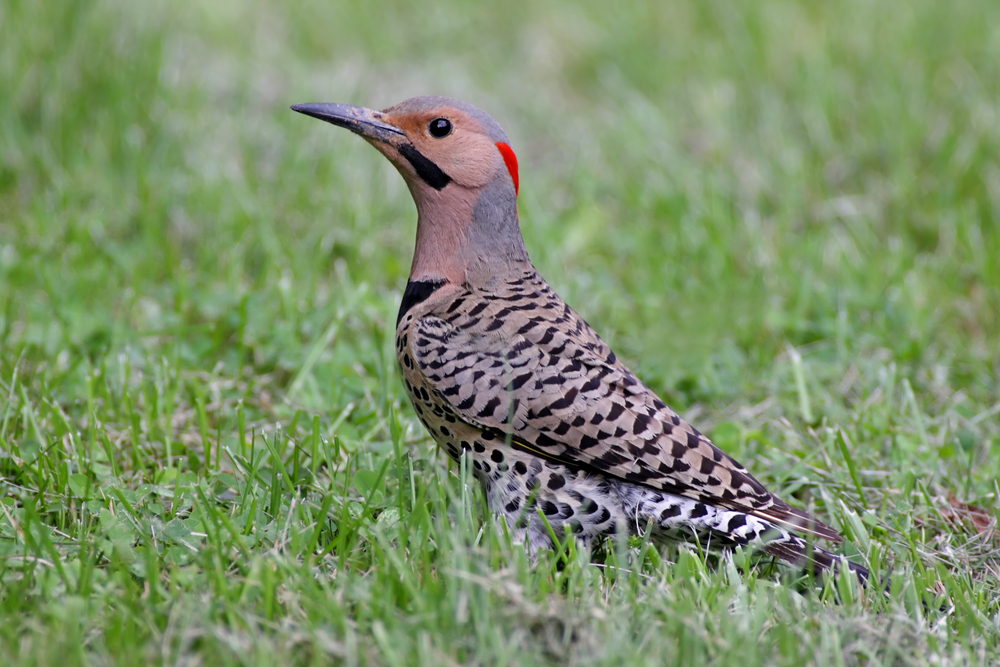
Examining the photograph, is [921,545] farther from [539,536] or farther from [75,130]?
[75,130]

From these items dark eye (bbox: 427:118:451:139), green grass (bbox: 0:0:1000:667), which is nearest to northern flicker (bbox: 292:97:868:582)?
dark eye (bbox: 427:118:451:139)

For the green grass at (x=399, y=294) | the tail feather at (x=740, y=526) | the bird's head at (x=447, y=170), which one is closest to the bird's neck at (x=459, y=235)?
the bird's head at (x=447, y=170)

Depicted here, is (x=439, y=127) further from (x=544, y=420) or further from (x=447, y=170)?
(x=544, y=420)

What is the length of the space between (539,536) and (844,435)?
1.53 metres

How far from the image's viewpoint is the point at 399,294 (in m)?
5.28

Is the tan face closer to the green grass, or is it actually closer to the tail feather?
the green grass

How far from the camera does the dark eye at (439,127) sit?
3.68m

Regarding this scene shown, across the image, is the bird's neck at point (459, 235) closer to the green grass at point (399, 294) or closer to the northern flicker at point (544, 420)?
the northern flicker at point (544, 420)

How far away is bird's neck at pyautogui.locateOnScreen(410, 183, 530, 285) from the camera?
12.2 ft

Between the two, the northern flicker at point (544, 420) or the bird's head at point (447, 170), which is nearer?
the northern flicker at point (544, 420)

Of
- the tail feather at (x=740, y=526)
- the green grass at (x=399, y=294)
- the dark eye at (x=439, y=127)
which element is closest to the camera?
the green grass at (x=399, y=294)

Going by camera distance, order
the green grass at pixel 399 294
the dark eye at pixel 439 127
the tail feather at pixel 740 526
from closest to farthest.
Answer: the green grass at pixel 399 294 → the tail feather at pixel 740 526 → the dark eye at pixel 439 127

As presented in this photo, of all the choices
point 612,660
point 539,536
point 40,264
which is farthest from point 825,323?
point 40,264

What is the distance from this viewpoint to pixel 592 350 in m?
3.62
